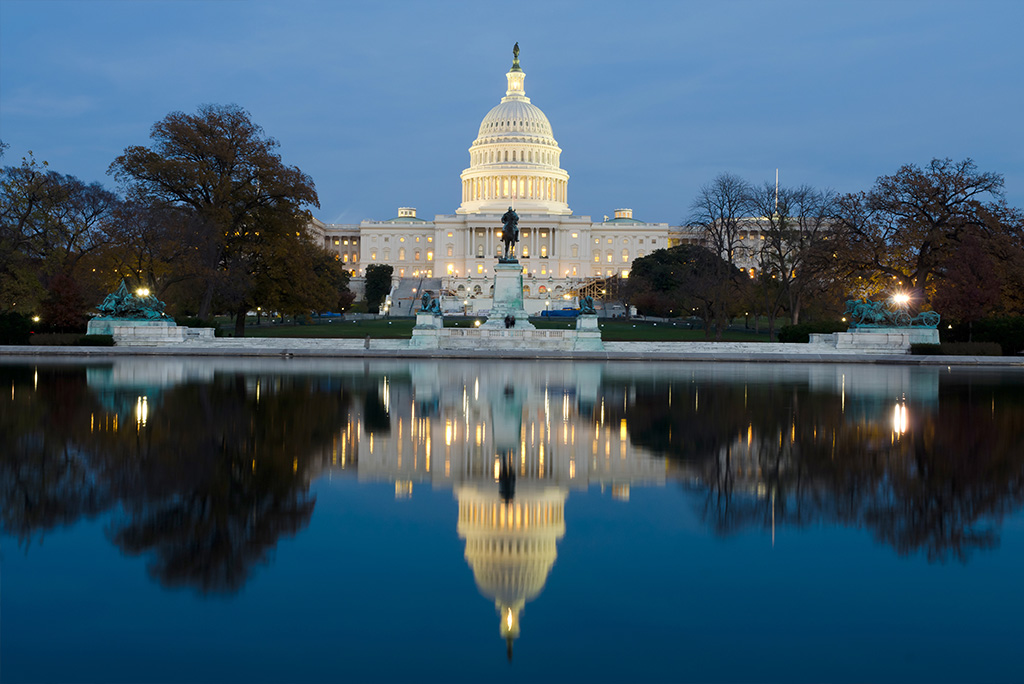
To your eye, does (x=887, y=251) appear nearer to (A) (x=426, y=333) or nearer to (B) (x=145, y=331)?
(A) (x=426, y=333)

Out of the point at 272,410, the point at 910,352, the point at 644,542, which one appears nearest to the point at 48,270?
the point at 272,410

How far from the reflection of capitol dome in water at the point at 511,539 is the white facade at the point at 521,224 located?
424 ft

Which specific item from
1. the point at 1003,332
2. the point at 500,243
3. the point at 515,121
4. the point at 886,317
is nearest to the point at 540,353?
the point at 886,317

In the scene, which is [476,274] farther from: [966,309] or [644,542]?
[644,542]

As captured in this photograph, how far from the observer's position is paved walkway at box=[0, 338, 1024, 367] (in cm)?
3603

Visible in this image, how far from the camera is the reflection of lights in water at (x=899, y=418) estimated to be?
563 inches

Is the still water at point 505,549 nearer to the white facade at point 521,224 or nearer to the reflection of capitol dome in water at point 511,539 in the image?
the reflection of capitol dome in water at point 511,539

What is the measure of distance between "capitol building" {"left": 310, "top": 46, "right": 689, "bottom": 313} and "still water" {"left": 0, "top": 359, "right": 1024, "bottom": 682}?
12651cm

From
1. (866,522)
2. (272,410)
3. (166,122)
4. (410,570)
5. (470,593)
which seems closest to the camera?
(470,593)

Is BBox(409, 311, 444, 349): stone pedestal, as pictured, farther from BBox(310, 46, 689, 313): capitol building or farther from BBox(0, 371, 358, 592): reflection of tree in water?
BBox(310, 46, 689, 313): capitol building

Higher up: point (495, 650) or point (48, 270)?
point (48, 270)

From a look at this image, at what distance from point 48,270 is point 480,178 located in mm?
104361

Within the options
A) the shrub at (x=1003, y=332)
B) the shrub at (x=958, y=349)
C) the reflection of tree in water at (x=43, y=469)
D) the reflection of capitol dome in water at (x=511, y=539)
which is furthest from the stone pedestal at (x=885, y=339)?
the reflection of capitol dome in water at (x=511, y=539)

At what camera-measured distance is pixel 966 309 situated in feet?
134
